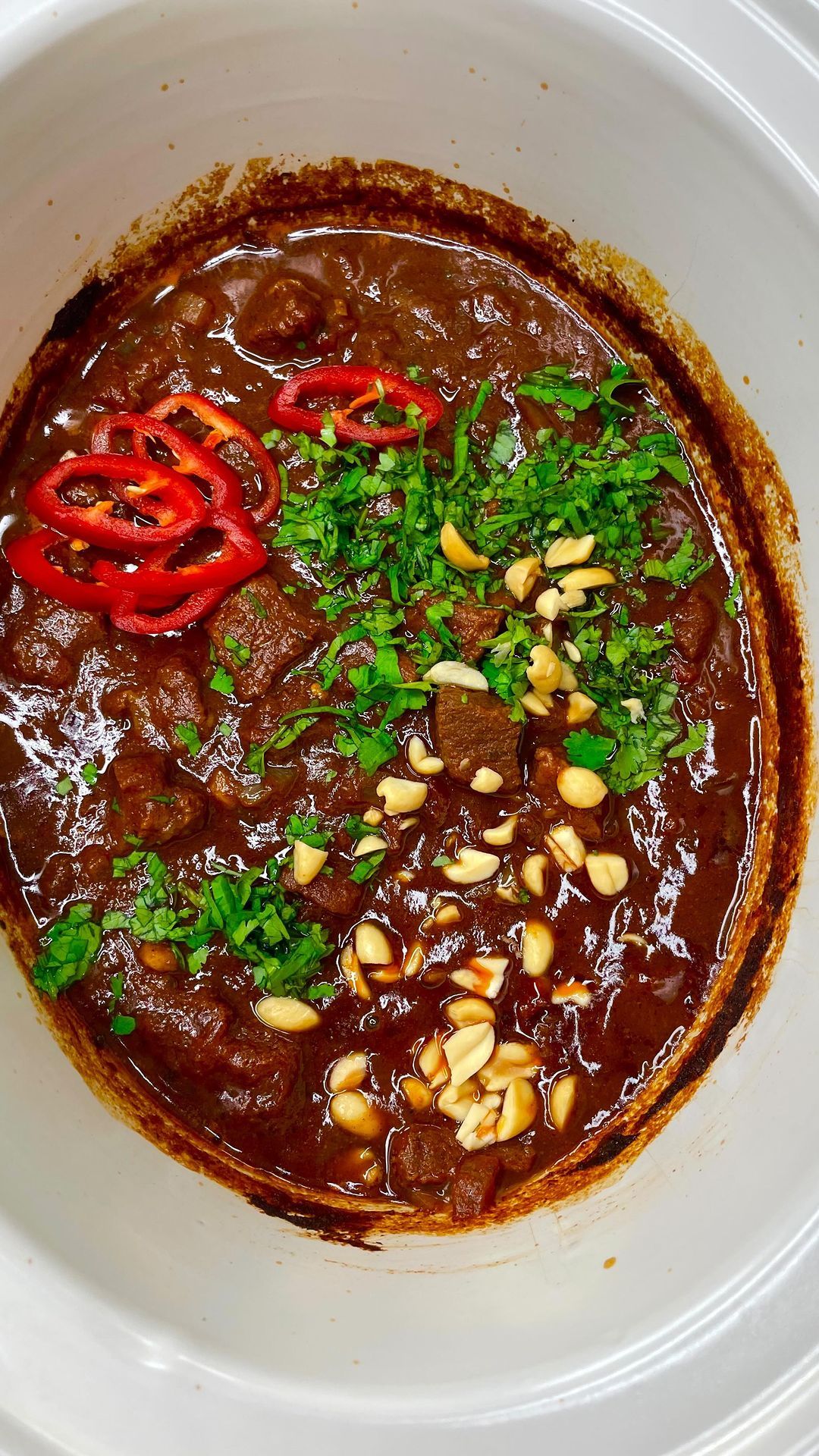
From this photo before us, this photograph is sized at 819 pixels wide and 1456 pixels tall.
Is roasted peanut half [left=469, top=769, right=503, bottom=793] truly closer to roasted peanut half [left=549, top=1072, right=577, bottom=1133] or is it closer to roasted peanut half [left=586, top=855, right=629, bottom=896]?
roasted peanut half [left=586, top=855, right=629, bottom=896]

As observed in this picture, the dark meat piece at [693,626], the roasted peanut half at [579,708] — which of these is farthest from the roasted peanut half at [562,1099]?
the dark meat piece at [693,626]

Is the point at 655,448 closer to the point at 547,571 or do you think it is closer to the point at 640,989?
the point at 547,571

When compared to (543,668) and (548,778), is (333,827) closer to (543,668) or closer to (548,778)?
(548,778)

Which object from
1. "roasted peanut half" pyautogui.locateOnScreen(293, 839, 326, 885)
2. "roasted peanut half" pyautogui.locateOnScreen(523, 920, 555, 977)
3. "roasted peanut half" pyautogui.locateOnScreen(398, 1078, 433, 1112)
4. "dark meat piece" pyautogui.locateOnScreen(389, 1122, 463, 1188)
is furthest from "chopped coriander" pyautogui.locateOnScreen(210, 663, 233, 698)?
"dark meat piece" pyautogui.locateOnScreen(389, 1122, 463, 1188)

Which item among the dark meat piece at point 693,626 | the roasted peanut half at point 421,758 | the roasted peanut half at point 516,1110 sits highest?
the dark meat piece at point 693,626

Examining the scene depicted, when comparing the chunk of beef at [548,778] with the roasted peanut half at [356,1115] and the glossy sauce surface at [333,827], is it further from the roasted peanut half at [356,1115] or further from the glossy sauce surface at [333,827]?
the roasted peanut half at [356,1115]

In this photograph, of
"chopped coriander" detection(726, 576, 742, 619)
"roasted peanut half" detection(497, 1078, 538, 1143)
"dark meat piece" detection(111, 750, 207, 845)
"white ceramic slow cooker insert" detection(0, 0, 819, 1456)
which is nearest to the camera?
"white ceramic slow cooker insert" detection(0, 0, 819, 1456)
